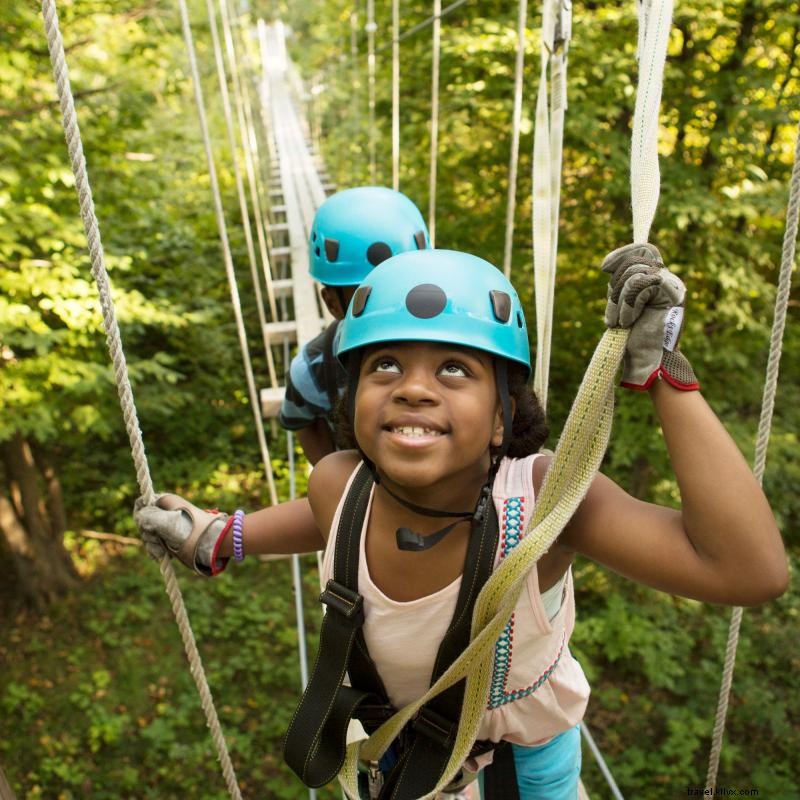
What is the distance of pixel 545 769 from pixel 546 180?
103 cm

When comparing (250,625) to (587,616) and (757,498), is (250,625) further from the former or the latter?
(757,498)

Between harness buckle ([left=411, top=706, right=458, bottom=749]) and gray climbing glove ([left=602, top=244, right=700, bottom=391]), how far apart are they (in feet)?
1.80

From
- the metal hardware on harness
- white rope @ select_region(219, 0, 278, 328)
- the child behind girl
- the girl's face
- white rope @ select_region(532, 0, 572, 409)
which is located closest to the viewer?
the girl's face

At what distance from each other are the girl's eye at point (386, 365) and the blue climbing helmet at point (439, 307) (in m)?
0.03

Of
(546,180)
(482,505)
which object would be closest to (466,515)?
(482,505)

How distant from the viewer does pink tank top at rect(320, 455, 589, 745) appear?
941 millimetres

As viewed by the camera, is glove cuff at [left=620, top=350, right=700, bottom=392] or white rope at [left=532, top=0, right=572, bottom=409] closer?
glove cuff at [left=620, top=350, right=700, bottom=392]

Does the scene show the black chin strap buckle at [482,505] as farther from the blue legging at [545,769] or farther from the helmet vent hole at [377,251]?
the helmet vent hole at [377,251]

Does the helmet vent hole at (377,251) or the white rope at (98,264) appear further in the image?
the helmet vent hole at (377,251)

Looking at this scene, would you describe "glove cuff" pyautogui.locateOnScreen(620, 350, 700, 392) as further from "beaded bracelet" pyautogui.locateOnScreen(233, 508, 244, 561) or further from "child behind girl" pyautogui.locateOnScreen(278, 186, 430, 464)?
"child behind girl" pyautogui.locateOnScreen(278, 186, 430, 464)

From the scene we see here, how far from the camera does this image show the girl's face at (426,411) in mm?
867

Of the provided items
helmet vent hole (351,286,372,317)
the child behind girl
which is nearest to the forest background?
the child behind girl

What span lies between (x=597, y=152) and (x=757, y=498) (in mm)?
3743

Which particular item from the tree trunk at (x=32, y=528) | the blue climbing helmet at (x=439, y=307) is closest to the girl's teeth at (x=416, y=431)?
the blue climbing helmet at (x=439, y=307)
